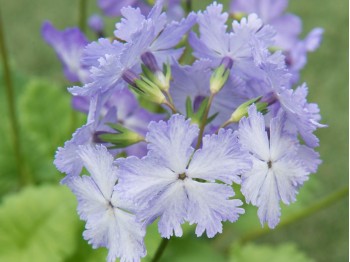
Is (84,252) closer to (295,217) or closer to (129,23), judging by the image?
(295,217)

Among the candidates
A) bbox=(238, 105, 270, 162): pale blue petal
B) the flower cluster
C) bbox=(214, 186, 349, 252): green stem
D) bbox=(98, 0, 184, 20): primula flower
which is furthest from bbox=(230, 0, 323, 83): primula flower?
bbox=(238, 105, 270, 162): pale blue petal

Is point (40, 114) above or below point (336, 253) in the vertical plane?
above

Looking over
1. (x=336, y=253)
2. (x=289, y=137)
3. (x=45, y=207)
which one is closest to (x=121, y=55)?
(x=289, y=137)

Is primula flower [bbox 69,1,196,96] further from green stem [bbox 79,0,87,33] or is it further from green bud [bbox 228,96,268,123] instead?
green stem [bbox 79,0,87,33]

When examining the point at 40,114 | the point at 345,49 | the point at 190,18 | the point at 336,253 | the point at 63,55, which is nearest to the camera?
the point at 190,18

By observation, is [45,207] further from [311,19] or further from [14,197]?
[311,19]

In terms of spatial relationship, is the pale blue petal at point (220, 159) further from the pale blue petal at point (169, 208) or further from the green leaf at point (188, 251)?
the green leaf at point (188, 251)

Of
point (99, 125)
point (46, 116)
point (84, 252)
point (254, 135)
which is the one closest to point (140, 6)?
point (46, 116)
